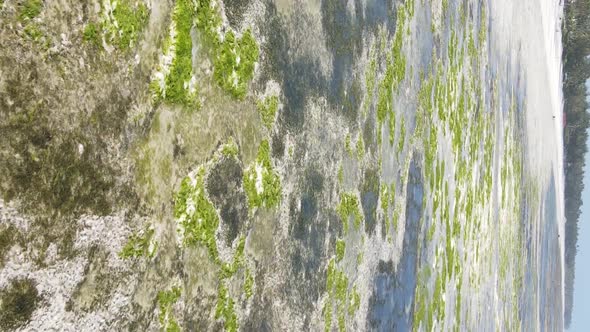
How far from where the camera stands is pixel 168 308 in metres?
1.39

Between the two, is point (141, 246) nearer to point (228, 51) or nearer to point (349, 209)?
point (228, 51)

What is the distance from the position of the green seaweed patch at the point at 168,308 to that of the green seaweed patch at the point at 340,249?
3.38 feet

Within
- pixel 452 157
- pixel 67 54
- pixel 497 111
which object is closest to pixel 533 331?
pixel 497 111

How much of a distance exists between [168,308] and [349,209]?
3.92 feet

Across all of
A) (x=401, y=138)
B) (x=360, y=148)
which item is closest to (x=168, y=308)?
(x=360, y=148)

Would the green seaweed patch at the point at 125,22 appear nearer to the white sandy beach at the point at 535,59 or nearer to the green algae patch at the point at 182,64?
the green algae patch at the point at 182,64

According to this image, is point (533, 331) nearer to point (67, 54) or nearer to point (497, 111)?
point (497, 111)

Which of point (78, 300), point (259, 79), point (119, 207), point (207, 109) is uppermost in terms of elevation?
point (259, 79)

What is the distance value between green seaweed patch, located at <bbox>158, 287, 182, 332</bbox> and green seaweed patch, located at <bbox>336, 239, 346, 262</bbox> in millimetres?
1029

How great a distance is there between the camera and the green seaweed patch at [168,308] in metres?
1.37

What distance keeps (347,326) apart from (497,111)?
390 cm

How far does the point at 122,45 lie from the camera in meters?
1.22

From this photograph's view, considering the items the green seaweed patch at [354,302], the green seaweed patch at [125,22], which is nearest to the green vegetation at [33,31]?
the green seaweed patch at [125,22]

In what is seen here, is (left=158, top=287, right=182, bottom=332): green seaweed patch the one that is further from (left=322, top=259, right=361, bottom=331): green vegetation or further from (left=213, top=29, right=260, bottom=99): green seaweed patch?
(left=322, top=259, right=361, bottom=331): green vegetation
